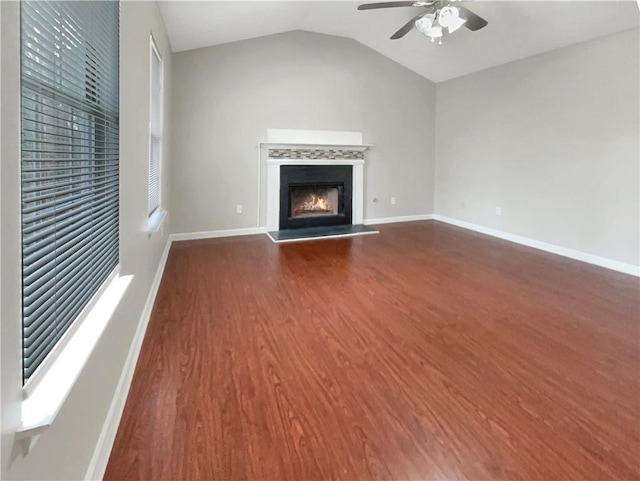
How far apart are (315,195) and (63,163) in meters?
5.17

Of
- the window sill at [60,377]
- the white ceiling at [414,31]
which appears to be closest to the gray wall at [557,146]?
the white ceiling at [414,31]

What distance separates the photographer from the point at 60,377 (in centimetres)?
102

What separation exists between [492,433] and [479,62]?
5.26m

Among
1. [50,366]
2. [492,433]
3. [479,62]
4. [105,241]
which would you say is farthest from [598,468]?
[479,62]

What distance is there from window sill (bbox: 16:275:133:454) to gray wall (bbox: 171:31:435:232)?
4056mm

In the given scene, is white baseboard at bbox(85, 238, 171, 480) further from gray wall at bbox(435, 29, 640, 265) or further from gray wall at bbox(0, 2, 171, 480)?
gray wall at bbox(435, 29, 640, 265)

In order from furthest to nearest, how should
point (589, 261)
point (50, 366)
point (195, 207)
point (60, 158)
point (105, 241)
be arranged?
1. point (195, 207)
2. point (589, 261)
3. point (105, 241)
4. point (60, 158)
5. point (50, 366)

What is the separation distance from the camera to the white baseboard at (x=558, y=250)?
164 inches

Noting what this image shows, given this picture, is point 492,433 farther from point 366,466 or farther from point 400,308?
point 400,308

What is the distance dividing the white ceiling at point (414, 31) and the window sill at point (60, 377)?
3133 millimetres

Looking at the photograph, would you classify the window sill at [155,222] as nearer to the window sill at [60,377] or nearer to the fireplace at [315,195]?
the window sill at [60,377]

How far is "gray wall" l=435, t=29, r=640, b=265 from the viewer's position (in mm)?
4094

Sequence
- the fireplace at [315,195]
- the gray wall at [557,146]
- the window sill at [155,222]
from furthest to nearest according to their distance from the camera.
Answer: the fireplace at [315,195] → the gray wall at [557,146] → the window sill at [155,222]

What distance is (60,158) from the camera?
1164 mm
